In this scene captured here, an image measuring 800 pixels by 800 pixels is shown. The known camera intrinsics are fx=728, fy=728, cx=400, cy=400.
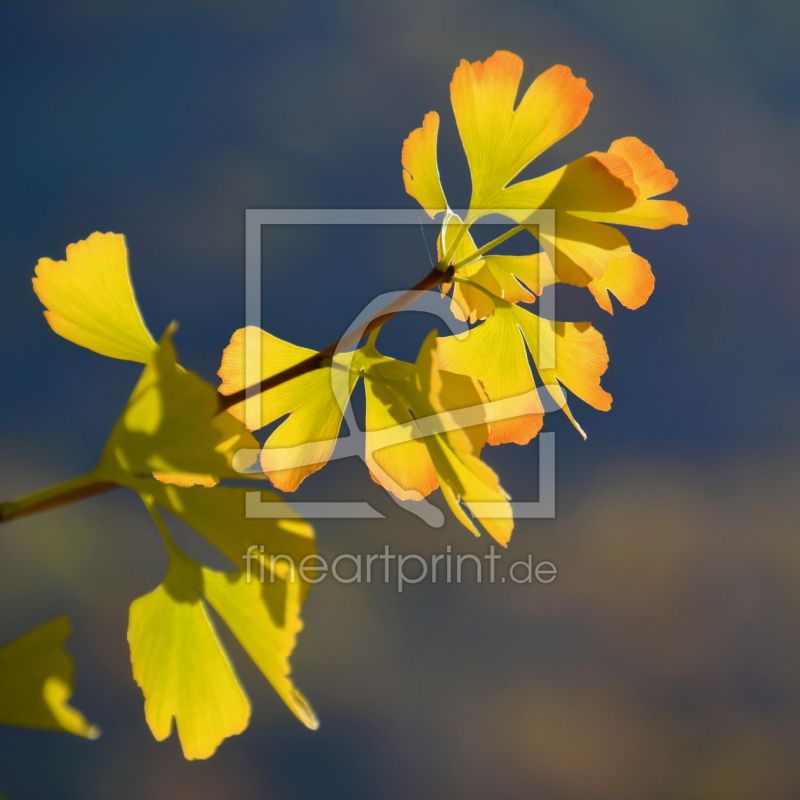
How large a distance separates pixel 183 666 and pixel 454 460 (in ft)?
0.47

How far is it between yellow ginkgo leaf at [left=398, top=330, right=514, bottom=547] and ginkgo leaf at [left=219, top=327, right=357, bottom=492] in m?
0.08

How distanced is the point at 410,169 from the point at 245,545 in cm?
20

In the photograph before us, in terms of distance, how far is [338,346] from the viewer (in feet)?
0.94

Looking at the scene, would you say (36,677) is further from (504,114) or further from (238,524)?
(504,114)

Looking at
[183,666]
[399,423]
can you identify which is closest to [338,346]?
[399,423]

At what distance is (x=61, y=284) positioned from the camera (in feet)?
1.01

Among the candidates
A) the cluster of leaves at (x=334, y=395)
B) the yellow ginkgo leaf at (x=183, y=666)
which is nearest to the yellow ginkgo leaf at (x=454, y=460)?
the cluster of leaves at (x=334, y=395)

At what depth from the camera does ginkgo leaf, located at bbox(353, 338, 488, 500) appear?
0.27 m

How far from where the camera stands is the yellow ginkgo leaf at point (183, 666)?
0.90ft

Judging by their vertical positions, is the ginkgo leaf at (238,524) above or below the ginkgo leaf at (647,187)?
below

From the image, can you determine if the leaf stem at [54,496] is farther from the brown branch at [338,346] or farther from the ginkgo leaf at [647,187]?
the ginkgo leaf at [647,187]

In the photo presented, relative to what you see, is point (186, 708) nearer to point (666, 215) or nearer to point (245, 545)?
point (245, 545)

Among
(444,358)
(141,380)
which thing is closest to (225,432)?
(141,380)

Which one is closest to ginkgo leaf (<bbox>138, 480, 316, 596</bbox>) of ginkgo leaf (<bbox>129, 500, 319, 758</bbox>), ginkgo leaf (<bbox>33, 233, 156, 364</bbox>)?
ginkgo leaf (<bbox>129, 500, 319, 758</bbox>)
